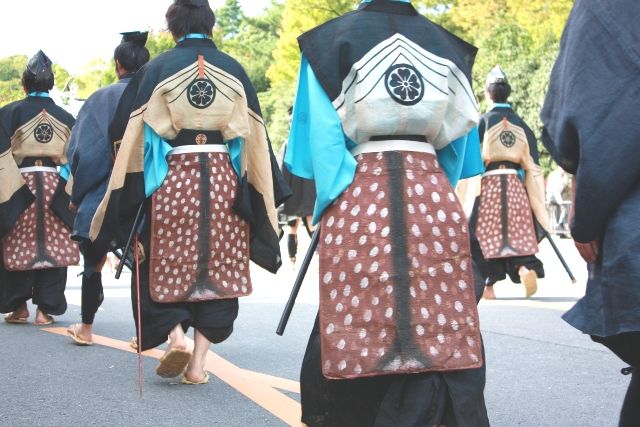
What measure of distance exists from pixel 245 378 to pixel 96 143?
6.26 feet

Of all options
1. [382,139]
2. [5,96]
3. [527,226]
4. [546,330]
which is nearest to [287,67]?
[5,96]

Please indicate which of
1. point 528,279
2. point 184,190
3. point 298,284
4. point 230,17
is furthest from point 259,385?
point 230,17

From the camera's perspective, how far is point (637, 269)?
9.26 feet

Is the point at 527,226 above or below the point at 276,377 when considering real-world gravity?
above

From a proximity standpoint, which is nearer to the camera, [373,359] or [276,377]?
[373,359]

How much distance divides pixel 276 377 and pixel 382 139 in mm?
2442

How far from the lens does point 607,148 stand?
9.34 ft

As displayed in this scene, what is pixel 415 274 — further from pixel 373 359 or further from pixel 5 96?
pixel 5 96

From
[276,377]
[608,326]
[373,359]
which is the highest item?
[608,326]

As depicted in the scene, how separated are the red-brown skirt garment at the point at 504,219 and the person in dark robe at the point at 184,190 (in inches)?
175

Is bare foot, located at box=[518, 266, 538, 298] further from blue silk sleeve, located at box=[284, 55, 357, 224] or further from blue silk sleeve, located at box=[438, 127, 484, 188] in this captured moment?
blue silk sleeve, located at box=[284, 55, 357, 224]

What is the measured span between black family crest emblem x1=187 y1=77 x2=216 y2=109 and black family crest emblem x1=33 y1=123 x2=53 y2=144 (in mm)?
2922

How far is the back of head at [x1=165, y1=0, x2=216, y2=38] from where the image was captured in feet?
19.3

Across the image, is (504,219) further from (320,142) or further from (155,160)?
(320,142)
